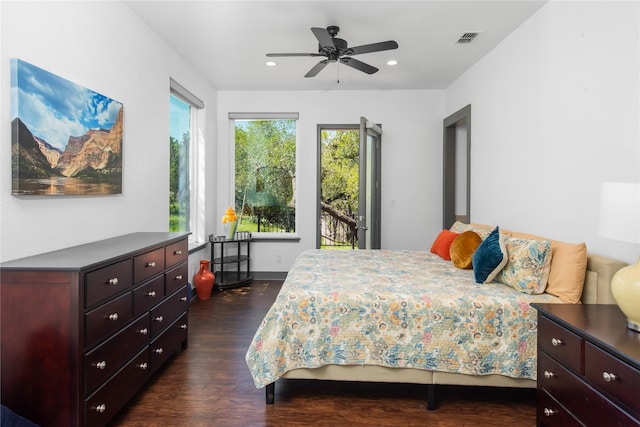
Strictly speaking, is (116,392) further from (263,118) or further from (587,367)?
(263,118)

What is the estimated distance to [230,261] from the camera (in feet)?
15.9

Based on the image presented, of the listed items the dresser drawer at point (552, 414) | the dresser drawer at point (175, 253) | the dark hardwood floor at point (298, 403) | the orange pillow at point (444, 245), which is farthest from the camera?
the orange pillow at point (444, 245)

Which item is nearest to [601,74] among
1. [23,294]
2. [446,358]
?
[446,358]

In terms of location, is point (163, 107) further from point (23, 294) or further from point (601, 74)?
point (601, 74)

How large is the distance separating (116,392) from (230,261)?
2.89 metres

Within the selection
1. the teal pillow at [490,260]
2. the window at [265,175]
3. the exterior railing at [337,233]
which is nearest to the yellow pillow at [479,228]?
the teal pillow at [490,260]

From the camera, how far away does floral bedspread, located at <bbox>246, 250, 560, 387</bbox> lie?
2123 mm

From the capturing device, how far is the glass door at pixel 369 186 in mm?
4328

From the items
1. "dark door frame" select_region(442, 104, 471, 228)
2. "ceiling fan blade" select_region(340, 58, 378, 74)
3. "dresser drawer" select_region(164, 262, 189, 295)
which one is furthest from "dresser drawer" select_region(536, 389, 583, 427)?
"dark door frame" select_region(442, 104, 471, 228)

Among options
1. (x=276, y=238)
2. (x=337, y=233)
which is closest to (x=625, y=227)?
(x=276, y=238)

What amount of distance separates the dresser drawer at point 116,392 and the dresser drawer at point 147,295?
269mm

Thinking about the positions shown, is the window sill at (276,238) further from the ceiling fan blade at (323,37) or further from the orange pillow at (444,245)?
the ceiling fan blade at (323,37)

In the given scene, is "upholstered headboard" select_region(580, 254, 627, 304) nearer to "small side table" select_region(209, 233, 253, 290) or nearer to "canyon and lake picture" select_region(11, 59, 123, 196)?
"canyon and lake picture" select_region(11, 59, 123, 196)

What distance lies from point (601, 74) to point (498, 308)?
159cm
